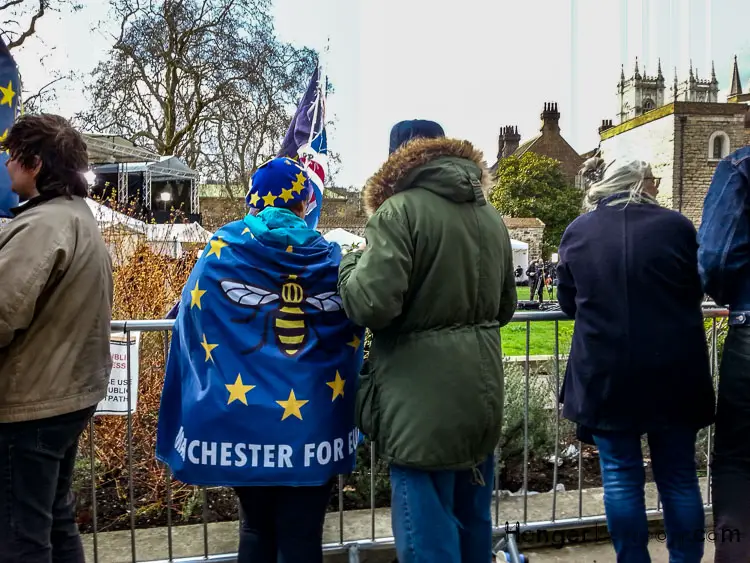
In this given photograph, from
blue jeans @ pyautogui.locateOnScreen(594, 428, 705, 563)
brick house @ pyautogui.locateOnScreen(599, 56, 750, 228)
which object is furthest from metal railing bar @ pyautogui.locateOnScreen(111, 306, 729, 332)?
brick house @ pyautogui.locateOnScreen(599, 56, 750, 228)

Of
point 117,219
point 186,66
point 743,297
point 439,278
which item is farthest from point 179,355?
point 186,66

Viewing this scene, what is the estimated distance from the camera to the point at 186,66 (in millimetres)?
21234

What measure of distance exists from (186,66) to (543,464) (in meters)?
19.8

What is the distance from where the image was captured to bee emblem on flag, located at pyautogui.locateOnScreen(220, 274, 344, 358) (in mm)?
2250

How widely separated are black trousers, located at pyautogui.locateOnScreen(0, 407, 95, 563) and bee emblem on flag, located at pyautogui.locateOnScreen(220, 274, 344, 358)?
2.12 feet

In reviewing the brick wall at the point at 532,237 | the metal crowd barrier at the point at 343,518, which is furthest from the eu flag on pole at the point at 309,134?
the brick wall at the point at 532,237

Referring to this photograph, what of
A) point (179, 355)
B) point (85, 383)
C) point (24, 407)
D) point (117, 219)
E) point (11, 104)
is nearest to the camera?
point (24, 407)

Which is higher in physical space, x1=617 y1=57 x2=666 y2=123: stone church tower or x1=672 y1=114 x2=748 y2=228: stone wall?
x1=617 y1=57 x2=666 y2=123: stone church tower

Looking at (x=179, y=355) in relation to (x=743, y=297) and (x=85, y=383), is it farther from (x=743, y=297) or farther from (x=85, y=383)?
(x=743, y=297)

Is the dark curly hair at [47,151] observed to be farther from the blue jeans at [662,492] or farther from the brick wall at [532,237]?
the brick wall at [532,237]

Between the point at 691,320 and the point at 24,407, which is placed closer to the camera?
the point at 24,407

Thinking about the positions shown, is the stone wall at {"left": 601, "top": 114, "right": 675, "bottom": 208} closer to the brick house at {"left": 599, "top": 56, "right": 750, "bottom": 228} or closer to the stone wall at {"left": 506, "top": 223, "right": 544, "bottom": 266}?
the brick house at {"left": 599, "top": 56, "right": 750, "bottom": 228}

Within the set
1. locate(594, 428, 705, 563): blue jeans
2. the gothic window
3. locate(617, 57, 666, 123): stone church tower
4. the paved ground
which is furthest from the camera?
locate(617, 57, 666, 123): stone church tower

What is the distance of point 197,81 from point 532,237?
28.5 meters
